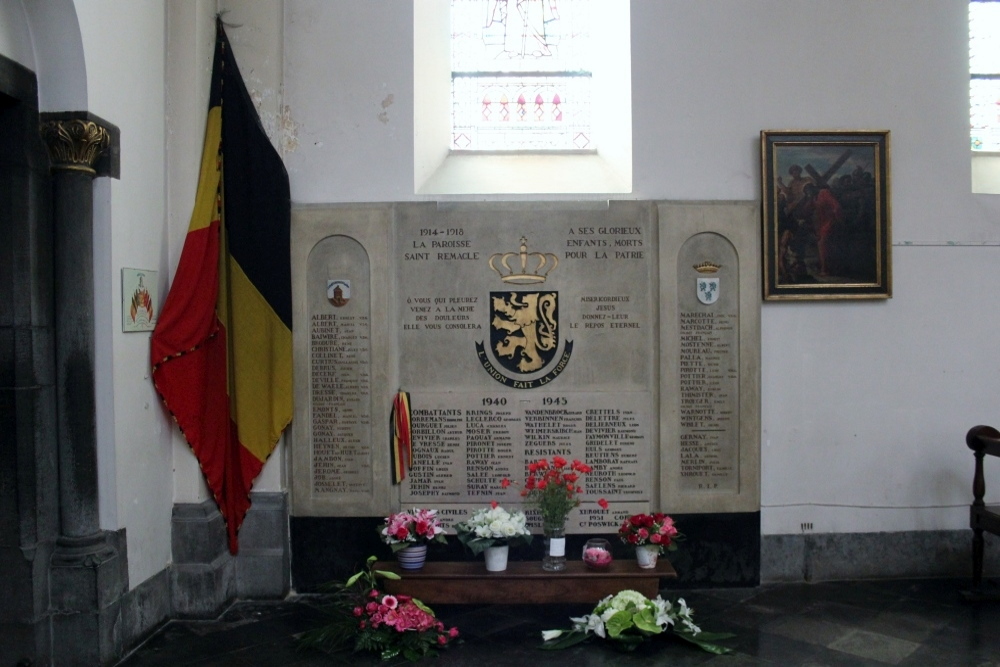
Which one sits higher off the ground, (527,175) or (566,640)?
(527,175)

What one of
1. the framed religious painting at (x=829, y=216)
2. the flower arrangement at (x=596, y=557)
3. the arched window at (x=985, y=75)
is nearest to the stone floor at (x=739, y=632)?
the flower arrangement at (x=596, y=557)

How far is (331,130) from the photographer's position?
5215 millimetres

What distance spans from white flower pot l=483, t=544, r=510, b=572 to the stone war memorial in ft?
1.55

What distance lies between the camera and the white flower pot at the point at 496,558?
4.71 m

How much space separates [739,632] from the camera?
448 cm

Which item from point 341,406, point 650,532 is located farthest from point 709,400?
point 341,406

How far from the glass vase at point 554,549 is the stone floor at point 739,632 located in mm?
272

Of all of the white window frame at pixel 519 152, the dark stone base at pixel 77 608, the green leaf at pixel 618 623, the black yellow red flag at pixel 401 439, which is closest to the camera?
the dark stone base at pixel 77 608

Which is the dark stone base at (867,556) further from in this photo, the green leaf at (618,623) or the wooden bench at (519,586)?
the green leaf at (618,623)

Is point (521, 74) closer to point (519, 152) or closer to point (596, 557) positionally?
point (519, 152)

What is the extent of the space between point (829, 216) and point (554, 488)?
7.69 feet

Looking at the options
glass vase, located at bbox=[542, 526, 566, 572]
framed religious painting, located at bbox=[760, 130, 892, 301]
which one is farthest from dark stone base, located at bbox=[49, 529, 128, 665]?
framed religious painting, located at bbox=[760, 130, 892, 301]

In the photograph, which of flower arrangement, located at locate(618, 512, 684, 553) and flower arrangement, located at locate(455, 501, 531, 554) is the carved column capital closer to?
flower arrangement, located at locate(455, 501, 531, 554)

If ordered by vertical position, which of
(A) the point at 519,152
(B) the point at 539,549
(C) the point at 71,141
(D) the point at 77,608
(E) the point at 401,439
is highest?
(A) the point at 519,152
